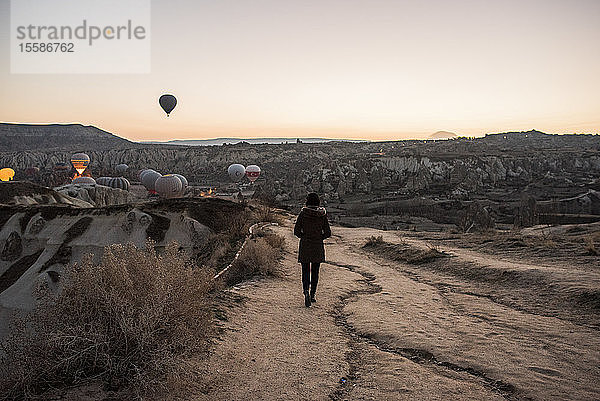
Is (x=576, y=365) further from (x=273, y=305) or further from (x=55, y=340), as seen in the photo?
(x=55, y=340)

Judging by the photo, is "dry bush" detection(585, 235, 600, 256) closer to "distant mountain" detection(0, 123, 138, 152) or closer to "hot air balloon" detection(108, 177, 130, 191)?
"hot air balloon" detection(108, 177, 130, 191)

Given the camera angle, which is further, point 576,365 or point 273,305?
point 273,305

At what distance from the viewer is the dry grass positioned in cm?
1052

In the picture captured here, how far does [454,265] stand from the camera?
944 cm

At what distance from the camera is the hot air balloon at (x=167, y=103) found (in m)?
50.2

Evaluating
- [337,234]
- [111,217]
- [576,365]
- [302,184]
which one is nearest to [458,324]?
[576,365]

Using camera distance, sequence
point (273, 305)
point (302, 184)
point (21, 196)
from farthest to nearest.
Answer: point (302, 184)
point (21, 196)
point (273, 305)

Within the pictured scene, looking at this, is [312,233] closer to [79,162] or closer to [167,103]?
[167,103]

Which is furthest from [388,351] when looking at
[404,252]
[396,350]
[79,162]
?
[79,162]

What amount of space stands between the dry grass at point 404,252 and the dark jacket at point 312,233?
4.94 m

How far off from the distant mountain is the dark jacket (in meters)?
163

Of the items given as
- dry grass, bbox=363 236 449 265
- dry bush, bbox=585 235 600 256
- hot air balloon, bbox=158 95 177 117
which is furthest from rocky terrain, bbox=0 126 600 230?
dry bush, bbox=585 235 600 256

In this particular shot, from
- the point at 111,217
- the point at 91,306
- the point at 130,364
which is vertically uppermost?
the point at 91,306

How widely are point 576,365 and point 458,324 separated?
1537mm
